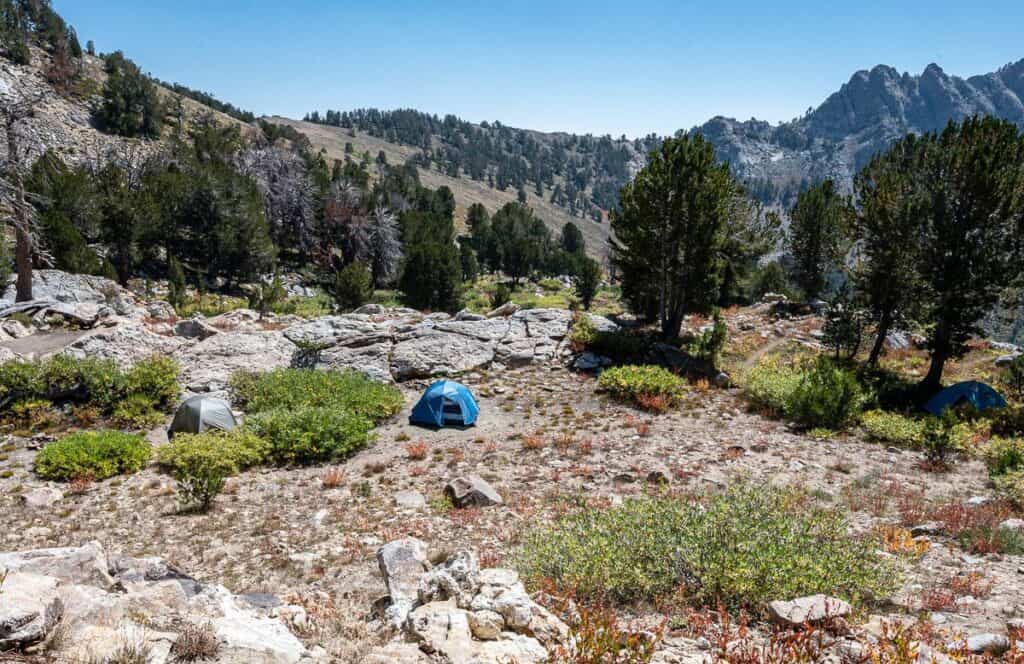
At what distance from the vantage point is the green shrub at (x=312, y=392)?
53.3 feet

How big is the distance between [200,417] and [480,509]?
904cm

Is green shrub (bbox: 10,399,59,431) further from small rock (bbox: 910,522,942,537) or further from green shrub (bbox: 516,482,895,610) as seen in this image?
small rock (bbox: 910,522,942,537)

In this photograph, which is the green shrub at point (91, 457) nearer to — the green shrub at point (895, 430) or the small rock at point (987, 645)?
the small rock at point (987, 645)

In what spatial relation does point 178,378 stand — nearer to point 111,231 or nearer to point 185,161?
point 111,231

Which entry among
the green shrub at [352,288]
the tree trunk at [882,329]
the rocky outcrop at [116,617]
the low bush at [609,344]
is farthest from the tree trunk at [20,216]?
the tree trunk at [882,329]

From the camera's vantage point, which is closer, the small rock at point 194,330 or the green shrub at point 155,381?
the green shrub at point 155,381

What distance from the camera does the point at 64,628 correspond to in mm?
4012

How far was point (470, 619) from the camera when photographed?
4992mm

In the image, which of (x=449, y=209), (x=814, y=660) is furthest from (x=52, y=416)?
(x=449, y=209)

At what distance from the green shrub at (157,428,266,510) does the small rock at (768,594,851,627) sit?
9703 mm

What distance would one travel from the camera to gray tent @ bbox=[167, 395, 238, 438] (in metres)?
14.3

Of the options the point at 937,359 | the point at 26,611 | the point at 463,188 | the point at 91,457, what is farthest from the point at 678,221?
the point at 463,188

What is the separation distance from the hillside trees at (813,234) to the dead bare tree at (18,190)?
4121 cm

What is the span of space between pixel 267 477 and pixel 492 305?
105 ft
